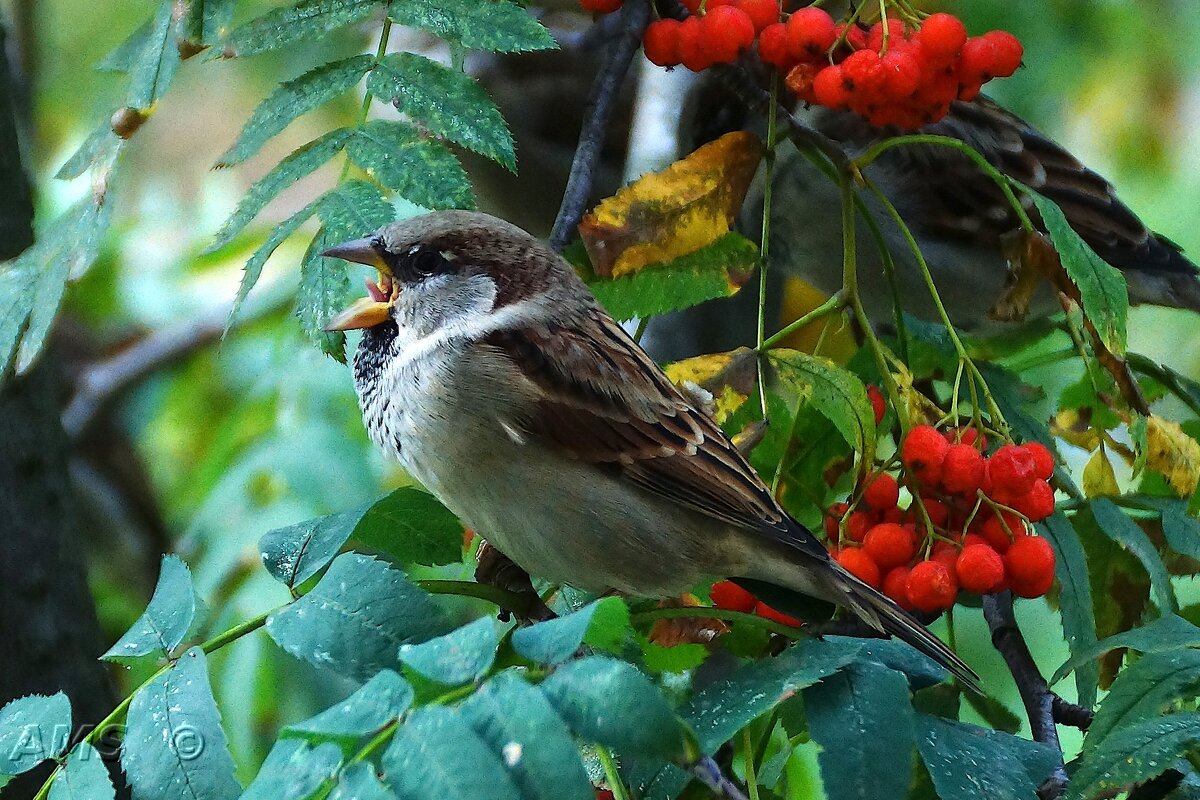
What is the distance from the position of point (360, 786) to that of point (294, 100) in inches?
27.1

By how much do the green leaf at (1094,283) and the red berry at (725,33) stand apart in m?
0.34

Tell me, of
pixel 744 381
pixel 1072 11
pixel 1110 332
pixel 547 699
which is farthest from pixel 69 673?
pixel 1072 11

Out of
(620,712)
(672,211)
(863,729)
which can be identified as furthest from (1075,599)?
(620,712)

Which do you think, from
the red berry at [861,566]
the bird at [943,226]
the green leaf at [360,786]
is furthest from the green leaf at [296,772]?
the bird at [943,226]

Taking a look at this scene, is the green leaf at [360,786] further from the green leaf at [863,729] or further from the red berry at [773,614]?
the red berry at [773,614]

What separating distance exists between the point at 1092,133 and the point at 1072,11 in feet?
3.26

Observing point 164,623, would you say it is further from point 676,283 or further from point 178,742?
point 676,283

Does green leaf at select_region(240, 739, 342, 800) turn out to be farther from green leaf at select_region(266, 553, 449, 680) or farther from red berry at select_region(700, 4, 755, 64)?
red berry at select_region(700, 4, 755, 64)

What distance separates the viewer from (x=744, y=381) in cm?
127

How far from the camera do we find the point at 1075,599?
1241 mm

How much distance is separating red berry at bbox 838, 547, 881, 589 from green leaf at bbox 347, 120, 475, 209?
485mm

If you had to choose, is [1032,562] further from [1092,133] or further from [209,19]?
[1092,133]

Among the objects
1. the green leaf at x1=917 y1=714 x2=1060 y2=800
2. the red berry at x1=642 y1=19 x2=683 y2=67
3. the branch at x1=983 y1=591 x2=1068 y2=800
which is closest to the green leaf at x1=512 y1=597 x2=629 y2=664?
the green leaf at x1=917 y1=714 x2=1060 y2=800

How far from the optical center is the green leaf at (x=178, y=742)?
2.92ft
